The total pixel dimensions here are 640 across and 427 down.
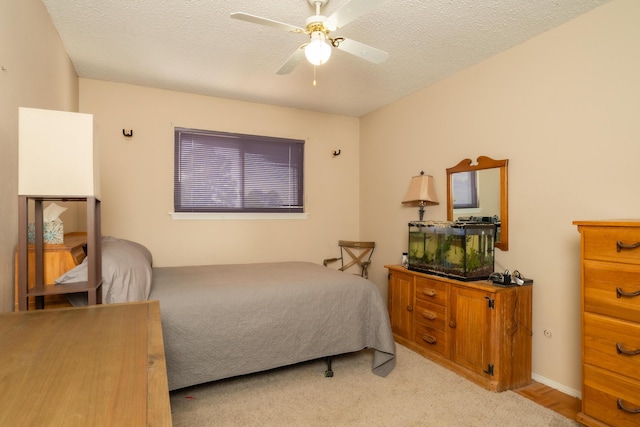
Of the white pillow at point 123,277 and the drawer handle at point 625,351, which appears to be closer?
the drawer handle at point 625,351

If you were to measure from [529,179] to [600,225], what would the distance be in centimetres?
92

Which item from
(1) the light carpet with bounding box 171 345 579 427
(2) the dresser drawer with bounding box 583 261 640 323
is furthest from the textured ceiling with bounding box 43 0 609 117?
(1) the light carpet with bounding box 171 345 579 427

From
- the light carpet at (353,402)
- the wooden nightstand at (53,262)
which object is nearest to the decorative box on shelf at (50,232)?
the wooden nightstand at (53,262)

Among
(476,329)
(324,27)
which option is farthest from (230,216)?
(476,329)

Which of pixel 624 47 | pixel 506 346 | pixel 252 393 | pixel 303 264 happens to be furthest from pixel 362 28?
pixel 252 393

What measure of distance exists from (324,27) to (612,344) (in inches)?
89.2

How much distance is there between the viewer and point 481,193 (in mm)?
3096

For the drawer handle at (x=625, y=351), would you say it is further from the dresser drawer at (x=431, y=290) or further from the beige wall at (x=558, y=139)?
the dresser drawer at (x=431, y=290)

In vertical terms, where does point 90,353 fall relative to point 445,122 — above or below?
below

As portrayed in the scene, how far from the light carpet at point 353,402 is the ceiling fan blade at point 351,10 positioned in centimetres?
228

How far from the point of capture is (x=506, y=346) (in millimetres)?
2492

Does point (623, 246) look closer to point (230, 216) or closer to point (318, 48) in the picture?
point (318, 48)

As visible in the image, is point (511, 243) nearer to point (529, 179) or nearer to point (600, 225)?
point (529, 179)

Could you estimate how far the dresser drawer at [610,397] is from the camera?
1727 mm
